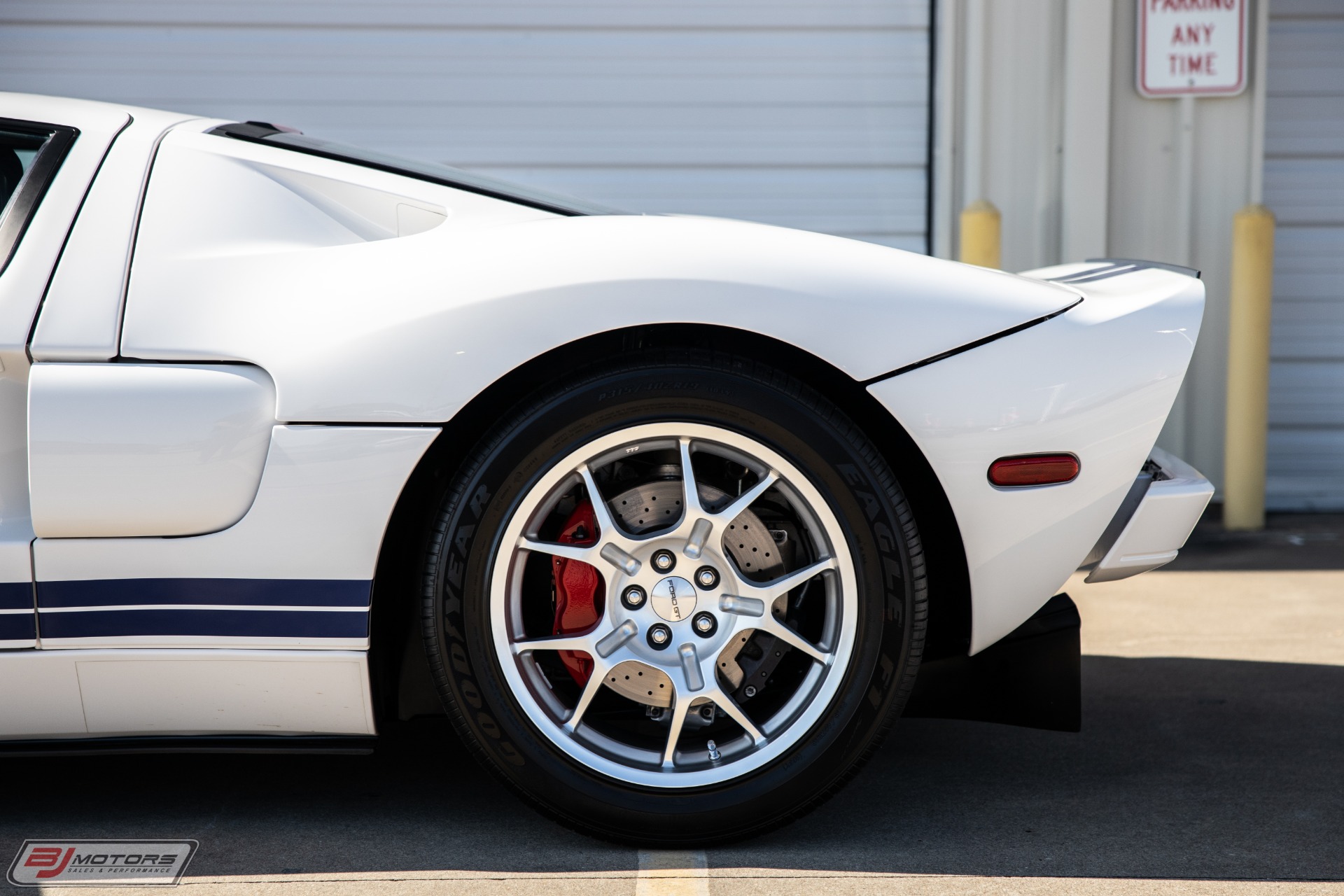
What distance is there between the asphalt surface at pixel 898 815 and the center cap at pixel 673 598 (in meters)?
0.39

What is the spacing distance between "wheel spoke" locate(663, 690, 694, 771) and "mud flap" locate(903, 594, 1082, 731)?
0.41m

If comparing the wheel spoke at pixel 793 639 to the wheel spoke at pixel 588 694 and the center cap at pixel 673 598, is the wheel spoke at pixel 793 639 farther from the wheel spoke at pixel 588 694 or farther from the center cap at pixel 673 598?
the wheel spoke at pixel 588 694

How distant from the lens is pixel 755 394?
1.81 metres

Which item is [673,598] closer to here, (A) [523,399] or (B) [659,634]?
(B) [659,634]

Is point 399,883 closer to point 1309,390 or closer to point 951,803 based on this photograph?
point 951,803

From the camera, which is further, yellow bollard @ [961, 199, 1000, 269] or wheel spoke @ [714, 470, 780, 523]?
yellow bollard @ [961, 199, 1000, 269]

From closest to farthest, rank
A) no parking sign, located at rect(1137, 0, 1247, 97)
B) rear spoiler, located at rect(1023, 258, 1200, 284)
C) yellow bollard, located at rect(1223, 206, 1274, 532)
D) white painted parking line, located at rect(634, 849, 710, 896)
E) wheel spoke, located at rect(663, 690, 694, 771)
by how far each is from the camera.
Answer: white painted parking line, located at rect(634, 849, 710, 896), wheel spoke, located at rect(663, 690, 694, 771), rear spoiler, located at rect(1023, 258, 1200, 284), yellow bollard, located at rect(1223, 206, 1274, 532), no parking sign, located at rect(1137, 0, 1247, 97)

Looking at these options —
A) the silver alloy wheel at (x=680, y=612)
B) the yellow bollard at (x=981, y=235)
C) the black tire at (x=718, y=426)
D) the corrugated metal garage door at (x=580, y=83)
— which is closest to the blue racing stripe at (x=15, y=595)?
the black tire at (x=718, y=426)

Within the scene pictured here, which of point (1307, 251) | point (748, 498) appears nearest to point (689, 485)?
point (748, 498)

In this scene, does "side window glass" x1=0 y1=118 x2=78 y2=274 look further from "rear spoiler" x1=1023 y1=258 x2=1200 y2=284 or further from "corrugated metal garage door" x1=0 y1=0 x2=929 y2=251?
"corrugated metal garage door" x1=0 y1=0 x2=929 y2=251

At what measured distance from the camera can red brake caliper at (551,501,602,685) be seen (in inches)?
76.5

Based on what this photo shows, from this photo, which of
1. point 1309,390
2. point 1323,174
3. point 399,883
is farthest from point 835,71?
point 399,883

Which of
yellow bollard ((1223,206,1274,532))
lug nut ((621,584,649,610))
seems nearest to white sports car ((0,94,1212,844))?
lug nut ((621,584,649,610))

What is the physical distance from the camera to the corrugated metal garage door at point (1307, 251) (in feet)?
16.4
